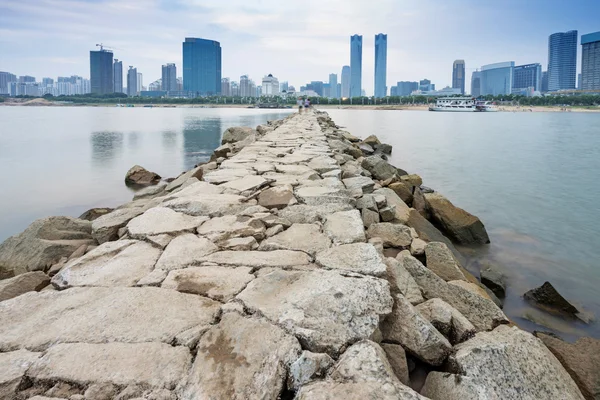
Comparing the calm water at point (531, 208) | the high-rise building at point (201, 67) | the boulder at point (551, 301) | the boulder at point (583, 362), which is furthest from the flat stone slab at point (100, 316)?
the high-rise building at point (201, 67)

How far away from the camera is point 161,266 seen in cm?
193

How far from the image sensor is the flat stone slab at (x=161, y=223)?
236 cm

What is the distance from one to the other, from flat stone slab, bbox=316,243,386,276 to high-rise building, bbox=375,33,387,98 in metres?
195

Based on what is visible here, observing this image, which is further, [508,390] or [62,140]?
[62,140]

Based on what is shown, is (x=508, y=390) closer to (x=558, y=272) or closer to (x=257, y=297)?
(x=257, y=297)

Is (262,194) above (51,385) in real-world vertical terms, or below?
above

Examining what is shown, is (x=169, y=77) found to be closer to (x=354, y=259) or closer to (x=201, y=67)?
(x=201, y=67)

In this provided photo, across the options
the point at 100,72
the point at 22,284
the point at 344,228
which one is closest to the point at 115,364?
the point at 22,284

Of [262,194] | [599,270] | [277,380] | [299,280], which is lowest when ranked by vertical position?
[599,270]

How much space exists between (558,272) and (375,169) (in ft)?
9.93

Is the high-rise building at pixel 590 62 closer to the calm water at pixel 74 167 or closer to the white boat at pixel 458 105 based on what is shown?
the white boat at pixel 458 105

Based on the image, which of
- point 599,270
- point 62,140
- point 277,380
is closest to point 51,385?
point 277,380

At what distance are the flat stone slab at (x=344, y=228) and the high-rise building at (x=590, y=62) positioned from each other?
134 m

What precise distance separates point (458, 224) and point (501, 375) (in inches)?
140
